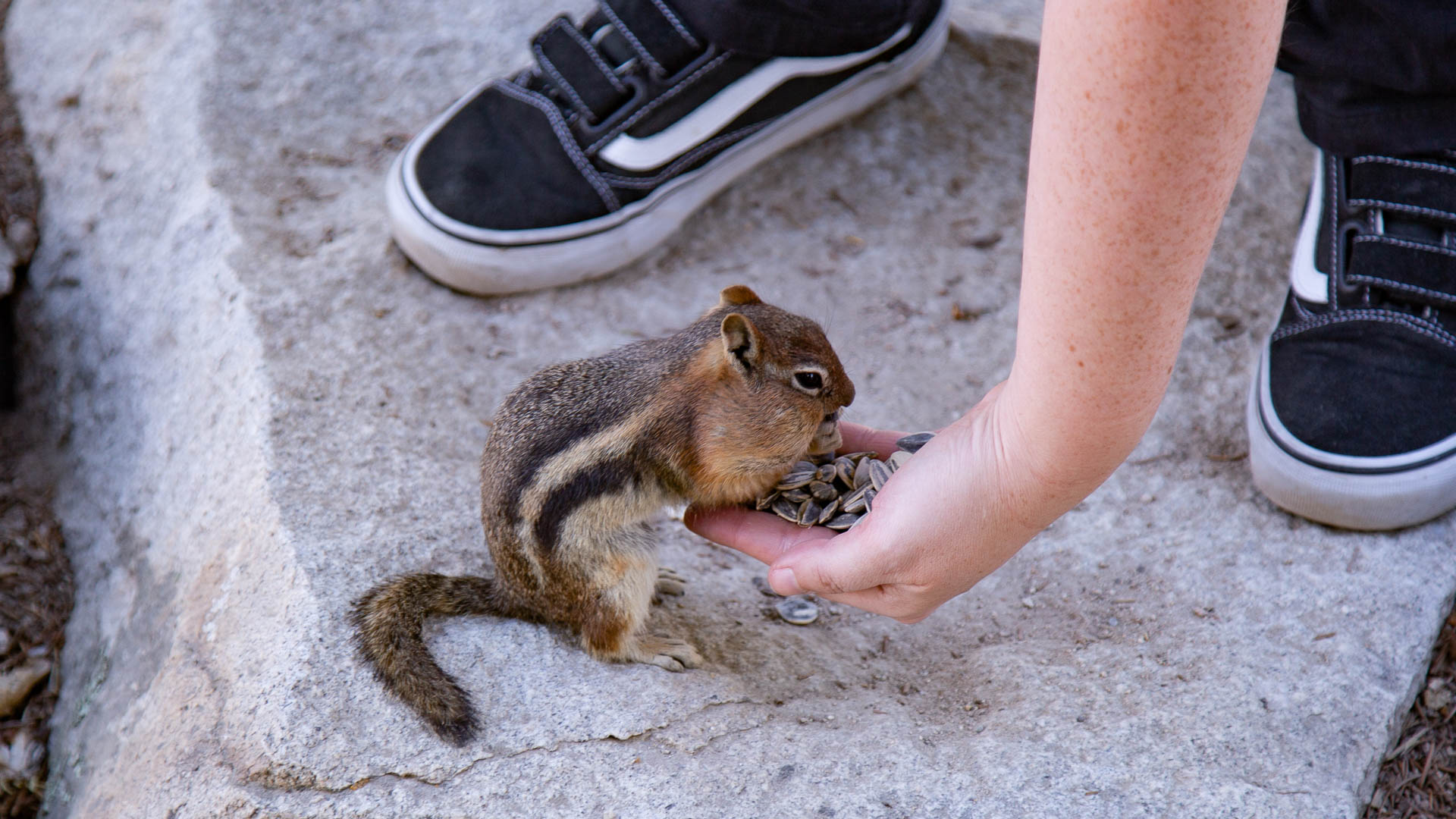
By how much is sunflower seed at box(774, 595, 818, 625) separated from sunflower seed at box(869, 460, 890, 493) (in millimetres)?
444

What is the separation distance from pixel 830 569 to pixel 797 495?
0.46 metres

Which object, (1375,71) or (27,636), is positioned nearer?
(1375,71)

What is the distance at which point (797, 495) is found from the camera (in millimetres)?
2453

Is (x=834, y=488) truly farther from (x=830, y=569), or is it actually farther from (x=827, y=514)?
(x=830, y=569)

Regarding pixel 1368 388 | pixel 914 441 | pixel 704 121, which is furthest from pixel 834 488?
pixel 704 121

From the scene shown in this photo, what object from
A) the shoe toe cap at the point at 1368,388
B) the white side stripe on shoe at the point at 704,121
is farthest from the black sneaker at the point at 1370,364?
the white side stripe on shoe at the point at 704,121

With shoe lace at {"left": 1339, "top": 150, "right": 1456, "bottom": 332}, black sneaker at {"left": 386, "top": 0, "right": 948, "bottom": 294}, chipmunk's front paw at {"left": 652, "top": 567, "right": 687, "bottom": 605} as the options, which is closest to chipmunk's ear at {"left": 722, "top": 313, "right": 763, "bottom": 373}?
chipmunk's front paw at {"left": 652, "top": 567, "right": 687, "bottom": 605}

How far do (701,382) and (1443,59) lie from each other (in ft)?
6.50

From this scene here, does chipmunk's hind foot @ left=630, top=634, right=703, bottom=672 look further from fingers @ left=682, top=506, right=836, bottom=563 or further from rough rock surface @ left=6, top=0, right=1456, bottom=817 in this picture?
fingers @ left=682, top=506, right=836, bottom=563

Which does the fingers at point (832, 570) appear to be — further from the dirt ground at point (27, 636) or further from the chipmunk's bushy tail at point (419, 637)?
the dirt ground at point (27, 636)

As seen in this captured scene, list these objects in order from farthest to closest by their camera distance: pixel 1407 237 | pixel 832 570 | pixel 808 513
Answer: pixel 1407 237 → pixel 808 513 → pixel 832 570

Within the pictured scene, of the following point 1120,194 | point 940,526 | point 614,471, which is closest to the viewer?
point 1120,194

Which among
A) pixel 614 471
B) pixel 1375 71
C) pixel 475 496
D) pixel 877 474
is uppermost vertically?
pixel 1375 71

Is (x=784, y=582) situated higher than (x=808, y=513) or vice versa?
(x=784, y=582)
